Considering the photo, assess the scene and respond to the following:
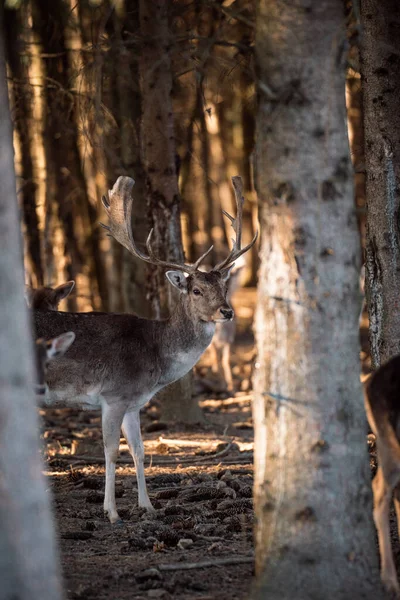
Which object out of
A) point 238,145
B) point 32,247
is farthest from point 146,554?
point 238,145

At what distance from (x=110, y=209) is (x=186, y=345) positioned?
155 cm

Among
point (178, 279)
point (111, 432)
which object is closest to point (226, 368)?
point (178, 279)

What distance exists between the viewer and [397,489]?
6.43 m

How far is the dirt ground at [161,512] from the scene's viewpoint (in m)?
6.05

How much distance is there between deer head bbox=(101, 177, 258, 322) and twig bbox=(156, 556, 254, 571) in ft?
10.6

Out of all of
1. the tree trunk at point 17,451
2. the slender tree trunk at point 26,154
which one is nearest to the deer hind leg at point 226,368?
the slender tree trunk at point 26,154

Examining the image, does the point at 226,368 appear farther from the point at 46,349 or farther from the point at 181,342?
the point at 46,349

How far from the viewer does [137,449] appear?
354 inches

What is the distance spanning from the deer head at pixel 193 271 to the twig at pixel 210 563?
3.24 m

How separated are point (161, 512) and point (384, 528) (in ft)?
9.31

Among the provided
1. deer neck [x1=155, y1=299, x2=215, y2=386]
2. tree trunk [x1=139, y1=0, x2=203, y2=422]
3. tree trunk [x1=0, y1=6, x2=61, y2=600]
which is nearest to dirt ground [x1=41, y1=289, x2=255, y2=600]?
deer neck [x1=155, y1=299, x2=215, y2=386]

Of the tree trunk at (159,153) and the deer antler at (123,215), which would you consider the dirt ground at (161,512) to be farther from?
the deer antler at (123,215)

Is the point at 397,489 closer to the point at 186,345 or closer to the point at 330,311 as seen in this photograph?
the point at 330,311

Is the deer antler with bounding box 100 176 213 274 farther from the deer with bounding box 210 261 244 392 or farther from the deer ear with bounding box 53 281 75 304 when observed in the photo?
the deer with bounding box 210 261 244 392
